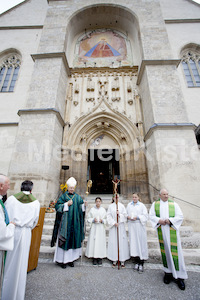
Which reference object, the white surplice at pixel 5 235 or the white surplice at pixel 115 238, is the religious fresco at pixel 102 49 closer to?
the white surplice at pixel 115 238

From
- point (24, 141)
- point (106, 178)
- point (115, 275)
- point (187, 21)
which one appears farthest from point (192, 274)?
point (187, 21)

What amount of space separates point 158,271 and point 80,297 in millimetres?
1656

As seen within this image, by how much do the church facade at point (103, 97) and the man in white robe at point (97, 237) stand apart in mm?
A: 2708

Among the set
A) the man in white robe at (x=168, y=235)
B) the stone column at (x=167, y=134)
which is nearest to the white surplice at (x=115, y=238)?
the man in white robe at (x=168, y=235)

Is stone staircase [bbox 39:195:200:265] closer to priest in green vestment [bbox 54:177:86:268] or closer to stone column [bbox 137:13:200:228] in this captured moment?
priest in green vestment [bbox 54:177:86:268]

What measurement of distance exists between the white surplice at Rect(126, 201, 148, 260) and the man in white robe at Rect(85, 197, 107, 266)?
2.08 ft

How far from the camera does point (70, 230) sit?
3.07 metres

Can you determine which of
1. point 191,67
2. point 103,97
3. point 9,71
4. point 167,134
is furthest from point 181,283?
point 9,71

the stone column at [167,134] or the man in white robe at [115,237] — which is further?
the stone column at [167,134]

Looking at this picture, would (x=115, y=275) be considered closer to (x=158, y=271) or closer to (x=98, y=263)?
(x=98, y=263)

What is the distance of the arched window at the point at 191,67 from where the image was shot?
8.87 meters

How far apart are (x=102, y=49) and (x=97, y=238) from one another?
12001 mm

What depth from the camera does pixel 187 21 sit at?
10.6 meters

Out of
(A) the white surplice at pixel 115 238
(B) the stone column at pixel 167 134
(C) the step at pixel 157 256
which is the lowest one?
(C) the step at pixel 157 256
